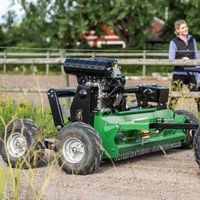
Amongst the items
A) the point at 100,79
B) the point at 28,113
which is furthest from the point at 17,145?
the point at 28,113

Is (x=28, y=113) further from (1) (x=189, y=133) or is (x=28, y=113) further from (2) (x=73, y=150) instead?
(2) (x=73, y=150)

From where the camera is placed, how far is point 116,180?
22.2 feet

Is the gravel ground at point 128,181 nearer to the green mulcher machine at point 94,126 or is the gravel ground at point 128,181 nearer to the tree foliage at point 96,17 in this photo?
the green mulcher machine at point 94,126

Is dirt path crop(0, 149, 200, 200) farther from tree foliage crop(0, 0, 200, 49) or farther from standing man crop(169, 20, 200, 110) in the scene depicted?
tree foliage crop(0, 0, 200, 49)

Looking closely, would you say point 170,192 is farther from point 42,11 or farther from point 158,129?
point 42,11

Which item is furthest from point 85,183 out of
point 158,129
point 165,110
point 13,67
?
point 13,67

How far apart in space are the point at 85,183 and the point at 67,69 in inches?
56.2

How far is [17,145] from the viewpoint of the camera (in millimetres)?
7281

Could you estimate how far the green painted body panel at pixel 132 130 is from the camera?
7.25 meters

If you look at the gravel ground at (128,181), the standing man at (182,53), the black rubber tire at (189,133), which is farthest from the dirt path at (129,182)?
the standing man at (182,53)

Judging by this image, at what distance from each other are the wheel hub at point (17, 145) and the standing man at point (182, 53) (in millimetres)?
3443

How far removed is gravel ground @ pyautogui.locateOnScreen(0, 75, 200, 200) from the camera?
6059 millimetres

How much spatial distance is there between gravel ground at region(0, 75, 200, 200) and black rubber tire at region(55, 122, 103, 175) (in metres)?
0.08

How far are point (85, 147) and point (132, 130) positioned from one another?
3.08 feet
